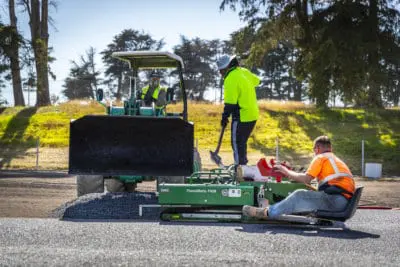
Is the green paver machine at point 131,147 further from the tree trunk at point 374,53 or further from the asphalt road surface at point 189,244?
the tree trunk at point 374,53

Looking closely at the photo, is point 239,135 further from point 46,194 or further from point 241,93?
point 46,194

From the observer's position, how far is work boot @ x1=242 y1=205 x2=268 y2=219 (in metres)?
7.82

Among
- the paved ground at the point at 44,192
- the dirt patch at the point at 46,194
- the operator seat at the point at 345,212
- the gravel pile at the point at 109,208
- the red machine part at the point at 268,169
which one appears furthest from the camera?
the paved ground at the point at 44,192

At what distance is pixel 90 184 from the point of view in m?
10.1

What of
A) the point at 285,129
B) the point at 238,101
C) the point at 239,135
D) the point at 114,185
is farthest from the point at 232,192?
the point at 285,129

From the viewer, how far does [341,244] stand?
6.75 m

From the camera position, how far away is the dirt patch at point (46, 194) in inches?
397

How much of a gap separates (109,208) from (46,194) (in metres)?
3.82

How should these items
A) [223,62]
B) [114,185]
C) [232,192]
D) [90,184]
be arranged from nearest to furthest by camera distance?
[232,192], [223,62], [90,184], [114,185]

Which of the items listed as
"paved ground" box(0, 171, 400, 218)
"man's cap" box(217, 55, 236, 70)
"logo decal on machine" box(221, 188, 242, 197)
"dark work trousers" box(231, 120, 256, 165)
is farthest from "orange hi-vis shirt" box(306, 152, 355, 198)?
"paved ground" box(0, 171, 400, 218)

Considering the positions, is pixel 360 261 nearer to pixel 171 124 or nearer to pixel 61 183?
pixel 171 124

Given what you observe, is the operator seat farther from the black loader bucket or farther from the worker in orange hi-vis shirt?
the black loader bucket

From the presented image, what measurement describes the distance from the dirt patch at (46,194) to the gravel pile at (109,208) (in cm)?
61

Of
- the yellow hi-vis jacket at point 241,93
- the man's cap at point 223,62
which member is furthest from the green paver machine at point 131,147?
the man's cap at point 223,62
